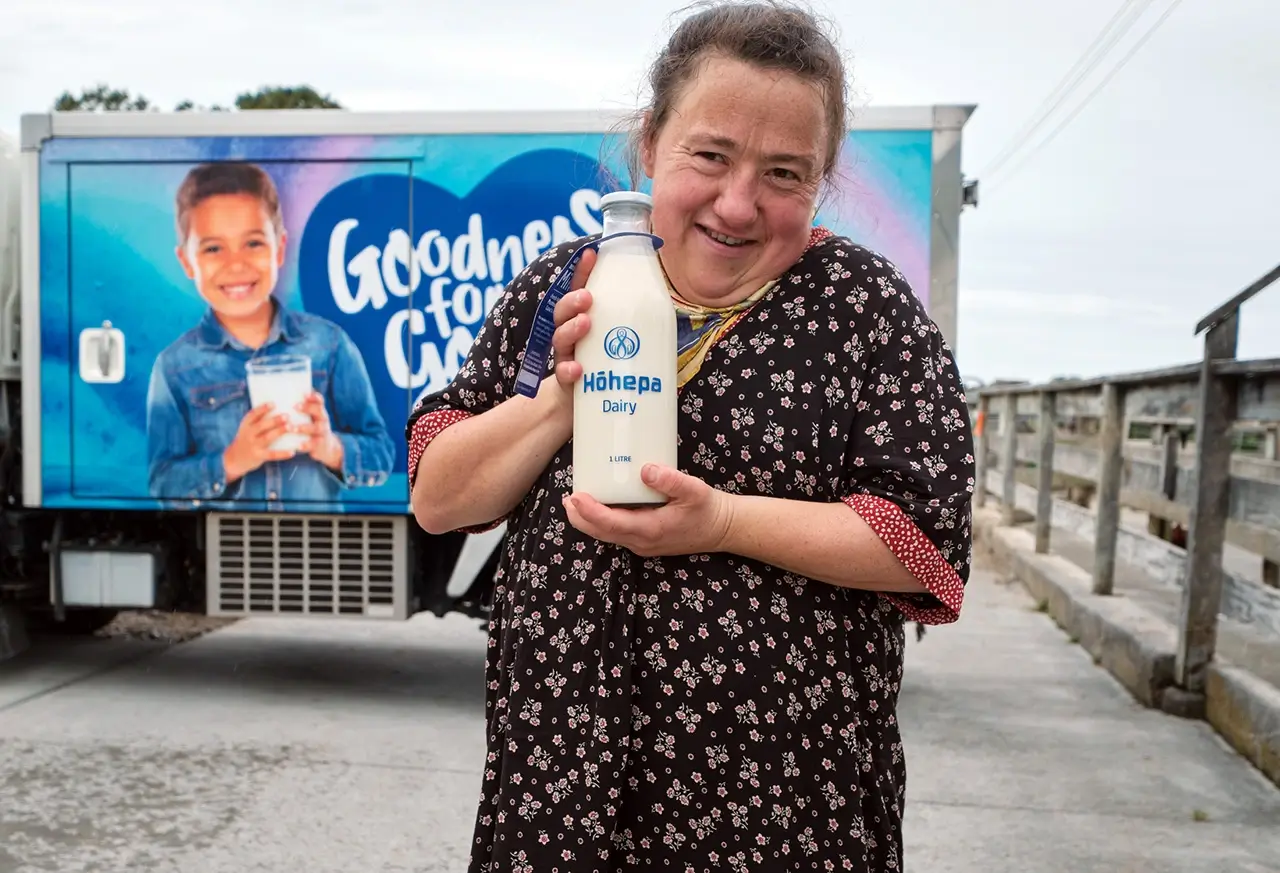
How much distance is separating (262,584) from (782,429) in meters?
4.54

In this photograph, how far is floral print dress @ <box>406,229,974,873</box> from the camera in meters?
1.34

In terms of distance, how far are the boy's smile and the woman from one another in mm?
3982

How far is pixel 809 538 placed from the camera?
129 cm

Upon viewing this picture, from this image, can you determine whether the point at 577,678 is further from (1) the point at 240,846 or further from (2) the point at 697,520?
(1) the point at 240,846

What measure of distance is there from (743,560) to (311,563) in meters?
4.34

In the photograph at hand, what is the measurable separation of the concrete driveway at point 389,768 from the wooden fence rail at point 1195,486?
1.92ft

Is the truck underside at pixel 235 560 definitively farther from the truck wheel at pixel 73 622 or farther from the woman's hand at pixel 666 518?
the woman's hand at pixel 666 518

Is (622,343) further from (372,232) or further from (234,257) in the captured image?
(234,257)

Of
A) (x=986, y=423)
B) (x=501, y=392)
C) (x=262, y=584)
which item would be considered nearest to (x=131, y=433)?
(x=262, y=584)

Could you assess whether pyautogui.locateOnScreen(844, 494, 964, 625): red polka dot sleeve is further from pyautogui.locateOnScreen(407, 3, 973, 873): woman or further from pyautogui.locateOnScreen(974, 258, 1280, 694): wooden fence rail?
pyautogui.locateOnScreen(974, 258, 1280, 694): wooden fence rail

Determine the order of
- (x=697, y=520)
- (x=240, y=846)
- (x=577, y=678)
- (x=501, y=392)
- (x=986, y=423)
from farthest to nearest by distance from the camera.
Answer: (x=986, y=423)
(x=240, y=846)
(x=501, y=392)
(x=577, y=678)
(x=697, y=520)

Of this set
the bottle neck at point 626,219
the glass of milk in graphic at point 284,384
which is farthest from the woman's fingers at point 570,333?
the glass of milk in graphic at point 284,384


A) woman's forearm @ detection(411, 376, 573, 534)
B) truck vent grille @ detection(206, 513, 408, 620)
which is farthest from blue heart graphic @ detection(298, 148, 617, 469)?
woman's forearm @ detection(411, 376, 573, 534)

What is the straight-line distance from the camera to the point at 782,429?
1.35 m
